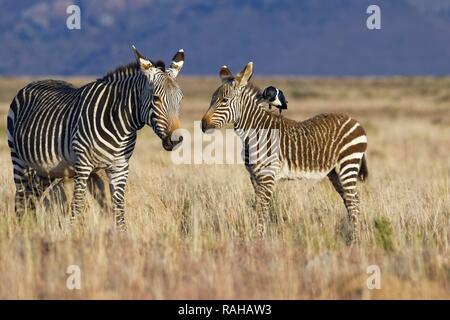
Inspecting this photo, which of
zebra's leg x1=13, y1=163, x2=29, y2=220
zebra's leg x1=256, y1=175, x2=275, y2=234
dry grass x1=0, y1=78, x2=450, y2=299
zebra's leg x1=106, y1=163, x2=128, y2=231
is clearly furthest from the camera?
zebra's leg x1=13, y1=163, x2=29, y2=220

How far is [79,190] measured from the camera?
1041cm

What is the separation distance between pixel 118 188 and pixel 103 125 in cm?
81

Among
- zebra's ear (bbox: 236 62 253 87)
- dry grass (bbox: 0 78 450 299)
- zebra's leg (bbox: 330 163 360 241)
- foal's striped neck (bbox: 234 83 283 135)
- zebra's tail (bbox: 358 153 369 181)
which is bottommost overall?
dry grass (bbox: 0 78 450 299)

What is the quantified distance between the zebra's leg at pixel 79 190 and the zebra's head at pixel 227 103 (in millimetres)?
1826

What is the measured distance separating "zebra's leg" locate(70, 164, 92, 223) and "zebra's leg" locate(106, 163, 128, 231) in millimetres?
367

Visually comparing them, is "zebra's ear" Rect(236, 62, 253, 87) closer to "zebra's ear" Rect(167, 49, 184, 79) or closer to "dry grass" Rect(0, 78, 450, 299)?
"zebra's ear" Rect(167, 49, 184, 79)

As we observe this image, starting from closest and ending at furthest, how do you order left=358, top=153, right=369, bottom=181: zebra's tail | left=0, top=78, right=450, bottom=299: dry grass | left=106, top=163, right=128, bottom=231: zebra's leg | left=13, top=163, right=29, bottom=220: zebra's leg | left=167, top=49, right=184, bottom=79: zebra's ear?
left=0, top=78, right=450, bottom=299: dry grass < left=167, top=49, right=184, bottom=79: zebra's ear < left=106, top=163, right=128, bottom=231: zebra's leg < left=13, top=163, right=29, bottom=220: zebra's leg < left=358, top=153, right=369, bottom=181: zebra's tail

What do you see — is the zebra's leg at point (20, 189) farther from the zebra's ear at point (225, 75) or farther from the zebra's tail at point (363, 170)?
the zebra's tail at point (363, 170)

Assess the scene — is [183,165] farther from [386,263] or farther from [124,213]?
[386,263]

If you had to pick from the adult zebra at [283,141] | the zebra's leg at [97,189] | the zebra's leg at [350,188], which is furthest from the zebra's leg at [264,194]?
the zebra's leg at [97,189]

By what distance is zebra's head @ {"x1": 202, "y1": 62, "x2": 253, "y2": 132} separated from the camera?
1148cm

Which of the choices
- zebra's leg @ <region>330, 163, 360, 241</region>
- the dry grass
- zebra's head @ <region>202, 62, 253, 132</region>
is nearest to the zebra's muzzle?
the dry grass

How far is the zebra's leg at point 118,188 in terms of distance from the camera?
1074cm
